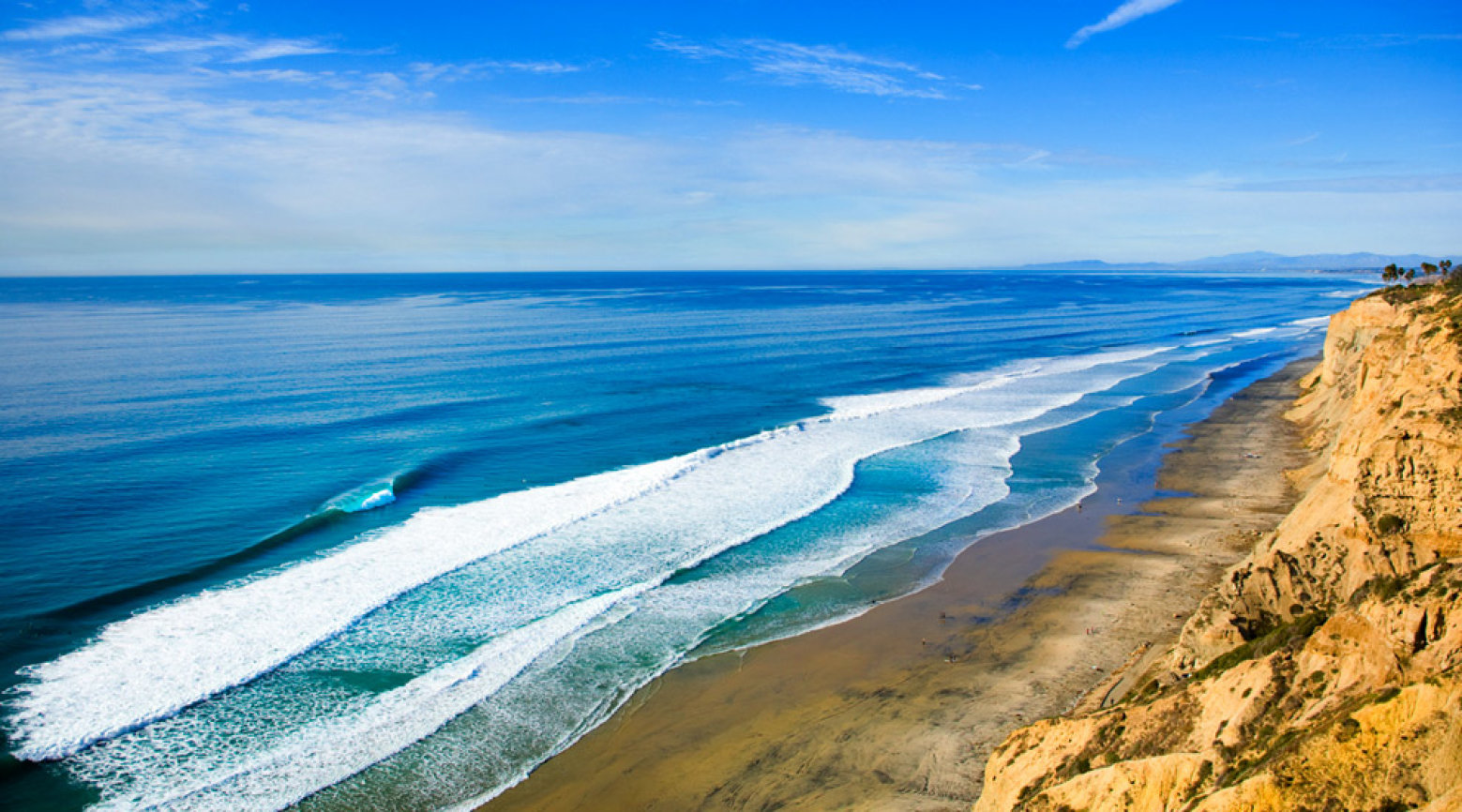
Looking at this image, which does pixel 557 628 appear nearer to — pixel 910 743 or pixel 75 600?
pixel 910 743

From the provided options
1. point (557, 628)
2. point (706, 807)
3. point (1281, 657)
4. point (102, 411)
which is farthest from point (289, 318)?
point (1281, 657)

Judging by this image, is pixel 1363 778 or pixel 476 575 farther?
pixel 476 575

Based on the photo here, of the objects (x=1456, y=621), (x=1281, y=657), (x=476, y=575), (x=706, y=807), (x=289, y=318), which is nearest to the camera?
(x=1456, y=621)

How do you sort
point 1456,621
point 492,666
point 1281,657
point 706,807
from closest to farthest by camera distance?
point 1456,621, point 1281,657, point 706,807, point 492,666

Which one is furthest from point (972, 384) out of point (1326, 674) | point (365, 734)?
point (1326, 674)

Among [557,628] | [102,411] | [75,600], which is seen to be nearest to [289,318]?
[102,411]

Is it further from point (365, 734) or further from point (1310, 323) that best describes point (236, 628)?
point (1310, 323)

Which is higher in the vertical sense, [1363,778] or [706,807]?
[1363,778]
